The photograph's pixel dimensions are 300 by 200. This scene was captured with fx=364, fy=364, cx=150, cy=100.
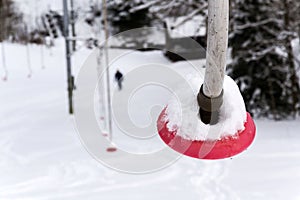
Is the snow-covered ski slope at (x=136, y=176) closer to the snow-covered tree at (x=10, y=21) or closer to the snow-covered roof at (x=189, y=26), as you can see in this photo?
the snow-covered roof at (x=189, y=26)

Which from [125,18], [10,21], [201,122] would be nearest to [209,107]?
[201,122]

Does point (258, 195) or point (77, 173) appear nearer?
point (258, 195)

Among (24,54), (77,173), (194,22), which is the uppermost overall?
(194,22)

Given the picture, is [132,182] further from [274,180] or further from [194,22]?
[194,22]

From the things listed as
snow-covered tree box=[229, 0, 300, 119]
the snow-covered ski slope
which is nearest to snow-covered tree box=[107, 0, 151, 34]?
snow-covered tree box=[229, 0, 300, 119]

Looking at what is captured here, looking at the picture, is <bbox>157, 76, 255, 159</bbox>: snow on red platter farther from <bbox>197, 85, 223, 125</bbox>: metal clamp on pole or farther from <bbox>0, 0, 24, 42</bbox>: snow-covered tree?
<bbox>0, 0, 24, 42</bbox>: snow-covered tree

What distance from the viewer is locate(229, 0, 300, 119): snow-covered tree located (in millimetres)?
6578

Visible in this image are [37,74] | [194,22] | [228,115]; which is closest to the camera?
[228,115]

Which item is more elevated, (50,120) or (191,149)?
(191,149)

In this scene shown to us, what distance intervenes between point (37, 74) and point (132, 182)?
29.1 ft

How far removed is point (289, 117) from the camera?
6.97 meters

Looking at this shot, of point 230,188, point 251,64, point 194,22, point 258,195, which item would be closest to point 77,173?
point 230,188

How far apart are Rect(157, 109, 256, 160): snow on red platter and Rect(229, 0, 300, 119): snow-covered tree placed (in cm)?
589

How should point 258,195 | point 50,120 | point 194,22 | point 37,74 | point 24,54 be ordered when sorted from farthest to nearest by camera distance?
1. point 24,54
2. point 37,74
3. point 194,22
4. point 50,120
5. point 258,195
